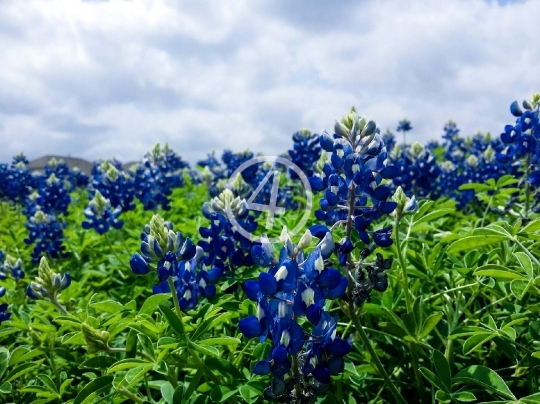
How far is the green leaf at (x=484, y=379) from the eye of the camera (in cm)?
172

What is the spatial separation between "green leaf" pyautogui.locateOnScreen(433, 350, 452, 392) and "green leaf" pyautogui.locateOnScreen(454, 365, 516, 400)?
3 cm

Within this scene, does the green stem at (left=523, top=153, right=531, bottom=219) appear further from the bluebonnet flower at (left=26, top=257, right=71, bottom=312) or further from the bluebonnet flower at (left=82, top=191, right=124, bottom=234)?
the bluebonnet flower at (left=82, top=191, right=124, bottom=234)

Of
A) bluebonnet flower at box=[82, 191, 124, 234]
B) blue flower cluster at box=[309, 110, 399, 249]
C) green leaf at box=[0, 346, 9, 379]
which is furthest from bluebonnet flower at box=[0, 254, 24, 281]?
blue flower cluster at box=[309, 110, 399, 249]

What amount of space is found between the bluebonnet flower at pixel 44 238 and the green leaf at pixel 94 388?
315cm

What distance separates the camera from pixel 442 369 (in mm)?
1806

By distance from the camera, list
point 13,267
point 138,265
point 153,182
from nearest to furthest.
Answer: point 138,265 → point 13,267 → point 153,182

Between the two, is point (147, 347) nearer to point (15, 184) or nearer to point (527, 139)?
point (527, 139)

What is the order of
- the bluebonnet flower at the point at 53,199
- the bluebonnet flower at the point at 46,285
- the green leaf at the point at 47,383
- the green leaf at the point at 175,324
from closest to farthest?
1. the green leaf at the point at 175,324
2. the green leaf at the point at 47,383
3. the bluebonnet flower at the point at 46,285
4. the bluebonnet flower at the point at 53,199

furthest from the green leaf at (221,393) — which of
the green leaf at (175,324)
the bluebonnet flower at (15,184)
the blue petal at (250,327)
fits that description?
the bluebonnet flower at (15,184)

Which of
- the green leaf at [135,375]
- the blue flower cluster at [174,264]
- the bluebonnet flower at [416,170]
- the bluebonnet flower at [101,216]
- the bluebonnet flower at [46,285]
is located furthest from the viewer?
the bluebonnet flower at [416,170]

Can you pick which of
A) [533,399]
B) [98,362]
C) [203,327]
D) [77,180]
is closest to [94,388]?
[98,362]

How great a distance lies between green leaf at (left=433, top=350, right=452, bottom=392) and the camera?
5.88ft

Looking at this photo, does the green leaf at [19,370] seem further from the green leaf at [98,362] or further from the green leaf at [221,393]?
the green leaf at [221,393]

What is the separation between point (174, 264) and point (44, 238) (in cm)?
316
